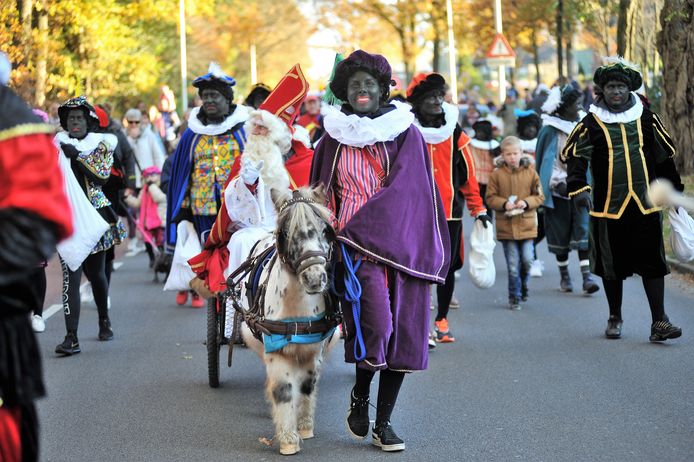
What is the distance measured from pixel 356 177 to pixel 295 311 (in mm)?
795

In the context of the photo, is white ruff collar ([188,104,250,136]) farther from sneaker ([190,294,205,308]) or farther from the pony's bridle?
sneaker ([190,294,205,308])

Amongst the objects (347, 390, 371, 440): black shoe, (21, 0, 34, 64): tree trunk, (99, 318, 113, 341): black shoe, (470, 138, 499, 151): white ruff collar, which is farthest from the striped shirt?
(21, 0, 34, 64): tree trunk

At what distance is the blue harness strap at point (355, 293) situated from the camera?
243 inches

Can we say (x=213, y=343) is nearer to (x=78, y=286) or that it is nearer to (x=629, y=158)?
(x=78, y=286)

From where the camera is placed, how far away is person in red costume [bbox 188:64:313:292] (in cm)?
785

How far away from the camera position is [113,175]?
10.3m

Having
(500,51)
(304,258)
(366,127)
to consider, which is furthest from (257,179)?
(500,51)

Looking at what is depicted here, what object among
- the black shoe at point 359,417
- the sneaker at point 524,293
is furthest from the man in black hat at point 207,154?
the sneaker at point 524,293

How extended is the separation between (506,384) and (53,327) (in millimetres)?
5180

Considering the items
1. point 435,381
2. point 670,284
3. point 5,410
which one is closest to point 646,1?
point 670,284

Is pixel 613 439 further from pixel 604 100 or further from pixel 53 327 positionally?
pixel 53 327

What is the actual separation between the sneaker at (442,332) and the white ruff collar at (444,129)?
161 centimetres

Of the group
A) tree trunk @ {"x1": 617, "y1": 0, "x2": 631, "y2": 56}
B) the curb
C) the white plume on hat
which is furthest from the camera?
tree trunk @ {"x1": 617, "y1": 0, "x2": 631, "y2": 56}

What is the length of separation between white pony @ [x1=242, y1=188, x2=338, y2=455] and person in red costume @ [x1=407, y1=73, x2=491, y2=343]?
3.09 meters
